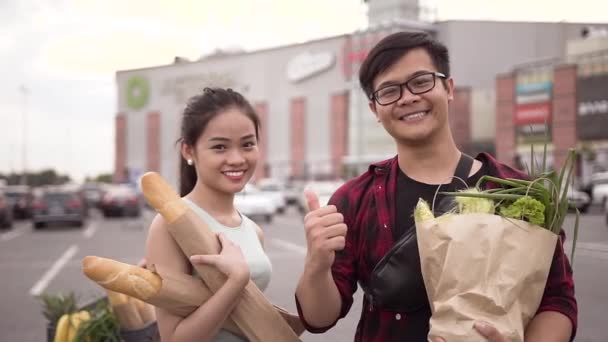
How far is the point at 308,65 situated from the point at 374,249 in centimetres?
5818

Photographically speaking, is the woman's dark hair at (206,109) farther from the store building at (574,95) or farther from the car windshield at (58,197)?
the store building at (574,95)

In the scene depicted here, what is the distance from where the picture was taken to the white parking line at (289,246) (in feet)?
41.2

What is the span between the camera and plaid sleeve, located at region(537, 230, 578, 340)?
179cm

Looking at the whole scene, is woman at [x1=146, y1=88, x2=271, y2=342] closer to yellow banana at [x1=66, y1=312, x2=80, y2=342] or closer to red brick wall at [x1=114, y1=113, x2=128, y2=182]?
yellow banana at [x1=66, y1=312, x2=80, y2=342]

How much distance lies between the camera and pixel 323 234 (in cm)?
179

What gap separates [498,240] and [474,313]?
0.18 meters

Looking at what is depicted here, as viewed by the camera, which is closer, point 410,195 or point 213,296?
point 213,296

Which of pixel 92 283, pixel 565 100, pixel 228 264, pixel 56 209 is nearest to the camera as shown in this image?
pixel 228 264

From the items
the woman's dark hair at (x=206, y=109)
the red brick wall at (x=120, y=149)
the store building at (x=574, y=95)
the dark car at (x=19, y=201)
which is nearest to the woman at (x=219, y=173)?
the woman's dark hair at (x=206, y=109)

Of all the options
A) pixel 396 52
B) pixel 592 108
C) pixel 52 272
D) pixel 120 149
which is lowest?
pixel 52 272

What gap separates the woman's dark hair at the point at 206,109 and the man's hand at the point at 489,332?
1.16m

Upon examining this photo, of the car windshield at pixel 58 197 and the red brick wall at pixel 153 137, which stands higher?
the red brick wall at pixel 153 137

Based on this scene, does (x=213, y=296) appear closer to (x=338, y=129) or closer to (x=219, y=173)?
(x=219, y=173)

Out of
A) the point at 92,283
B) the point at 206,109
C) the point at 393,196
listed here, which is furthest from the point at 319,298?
the point at 92,283
